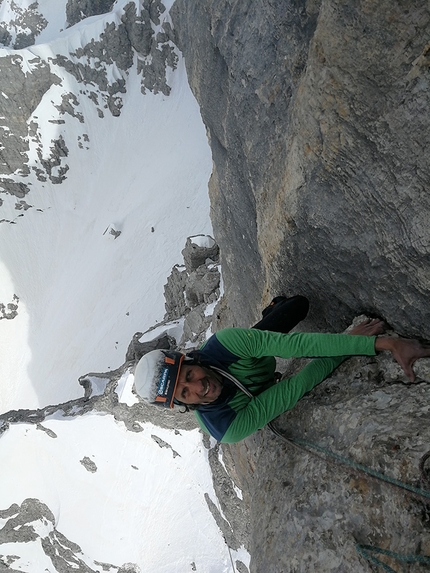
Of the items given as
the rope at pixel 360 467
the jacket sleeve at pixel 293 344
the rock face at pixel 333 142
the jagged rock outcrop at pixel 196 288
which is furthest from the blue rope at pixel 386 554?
the jagged rock outcrop at pixel 196 288

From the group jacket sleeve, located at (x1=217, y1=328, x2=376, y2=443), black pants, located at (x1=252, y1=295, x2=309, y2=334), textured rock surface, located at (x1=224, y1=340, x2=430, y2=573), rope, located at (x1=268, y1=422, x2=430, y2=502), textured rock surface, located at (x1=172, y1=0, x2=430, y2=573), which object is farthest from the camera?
black pants, located at (x1=252, y1=295, x2=309, y2=334)

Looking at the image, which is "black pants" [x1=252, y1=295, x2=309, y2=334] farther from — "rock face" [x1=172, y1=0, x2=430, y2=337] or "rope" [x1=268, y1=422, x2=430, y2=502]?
"rope" [x1=268, y1=422, x2=430, y2=502]

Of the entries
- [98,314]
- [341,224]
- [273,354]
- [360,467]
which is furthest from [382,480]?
[98,314]

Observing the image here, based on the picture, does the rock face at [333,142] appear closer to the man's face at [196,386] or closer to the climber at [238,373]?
the climber at [238,373]

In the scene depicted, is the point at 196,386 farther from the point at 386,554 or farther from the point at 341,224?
the point at 341,224

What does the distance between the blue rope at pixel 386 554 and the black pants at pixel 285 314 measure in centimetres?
245

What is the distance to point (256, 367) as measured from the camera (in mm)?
4168

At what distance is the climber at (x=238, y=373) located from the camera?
3.61 m

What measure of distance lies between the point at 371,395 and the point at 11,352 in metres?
39.0

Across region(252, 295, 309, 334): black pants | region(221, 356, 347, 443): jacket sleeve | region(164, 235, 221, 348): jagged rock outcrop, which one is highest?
region(164, 235, 221, 348): jagged rock outcrop

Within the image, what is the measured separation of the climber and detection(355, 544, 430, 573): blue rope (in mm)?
1370

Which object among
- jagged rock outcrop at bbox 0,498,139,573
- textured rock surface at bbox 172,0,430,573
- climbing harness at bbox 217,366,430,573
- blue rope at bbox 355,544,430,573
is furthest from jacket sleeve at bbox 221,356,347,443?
jagged rock outcrop at bbox 0,498,139,573

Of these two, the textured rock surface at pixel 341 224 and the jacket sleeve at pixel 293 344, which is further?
the jacket sleeve at pixel 293 344

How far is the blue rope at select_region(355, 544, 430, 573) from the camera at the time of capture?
229cm
